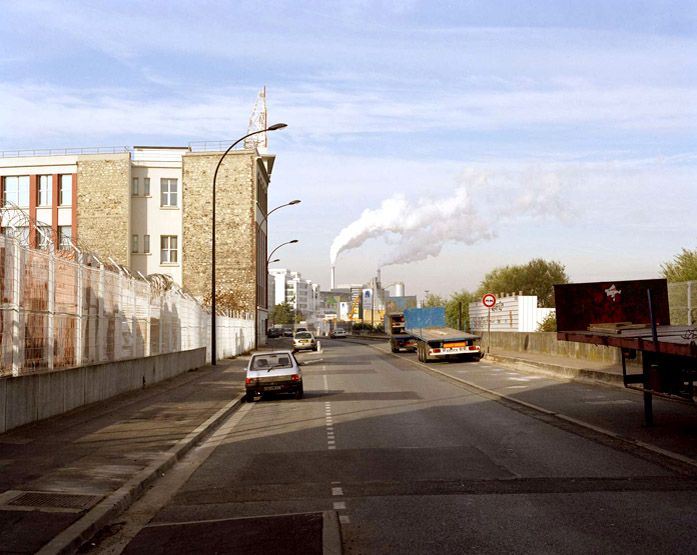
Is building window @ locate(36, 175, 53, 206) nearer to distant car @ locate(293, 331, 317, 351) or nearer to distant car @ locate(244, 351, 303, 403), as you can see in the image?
distant car @ locate(293, 331, 317, 351)

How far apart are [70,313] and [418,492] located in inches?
438

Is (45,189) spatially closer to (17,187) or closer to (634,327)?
(17,187)

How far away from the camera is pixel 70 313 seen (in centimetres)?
1780

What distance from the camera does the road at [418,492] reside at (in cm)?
697

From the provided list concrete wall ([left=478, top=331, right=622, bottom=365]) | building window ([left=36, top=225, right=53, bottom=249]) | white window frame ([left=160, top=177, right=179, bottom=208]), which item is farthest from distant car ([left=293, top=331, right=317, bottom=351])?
building window ([left=36, top=225, right=53, bottom=249])

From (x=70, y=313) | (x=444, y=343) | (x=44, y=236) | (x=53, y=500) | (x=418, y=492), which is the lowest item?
(x=418, y=492)

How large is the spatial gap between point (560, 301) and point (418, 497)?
7685 mm

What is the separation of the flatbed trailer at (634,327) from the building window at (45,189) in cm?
6409

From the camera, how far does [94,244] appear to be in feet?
227

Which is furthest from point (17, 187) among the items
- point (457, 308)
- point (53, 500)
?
point (53, 500)

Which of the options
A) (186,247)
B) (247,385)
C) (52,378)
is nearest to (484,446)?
(52,378)

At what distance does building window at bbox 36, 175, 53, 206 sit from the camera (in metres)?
71.6

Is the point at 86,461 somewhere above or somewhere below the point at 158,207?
below

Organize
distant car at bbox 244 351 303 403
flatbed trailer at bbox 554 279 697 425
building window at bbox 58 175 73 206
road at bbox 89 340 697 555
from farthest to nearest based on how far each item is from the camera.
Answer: building window at bbox 58 175 73 206, distant car at bbox 244 351 303 403, flatbed trailer at bbox 554 279 697 425, road at bbox 89 340 697 555
